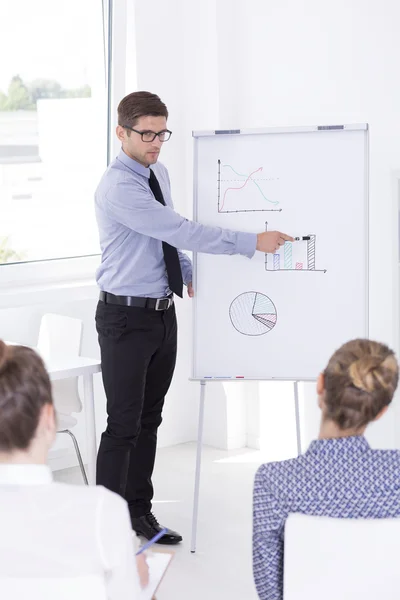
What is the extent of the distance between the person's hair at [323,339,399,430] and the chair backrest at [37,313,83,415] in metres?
→ 2.25

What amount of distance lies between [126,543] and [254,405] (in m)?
3.33

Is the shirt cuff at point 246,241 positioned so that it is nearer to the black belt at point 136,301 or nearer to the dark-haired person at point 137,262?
the dark-haired person at point 137,262

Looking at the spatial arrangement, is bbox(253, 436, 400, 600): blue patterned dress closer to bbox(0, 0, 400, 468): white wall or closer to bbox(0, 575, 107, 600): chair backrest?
bbox(0, 575, 107, 600): chair backrest

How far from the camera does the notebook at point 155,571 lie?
171cm

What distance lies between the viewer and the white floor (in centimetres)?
317

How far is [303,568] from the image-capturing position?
1.69 m

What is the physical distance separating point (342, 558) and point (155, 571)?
1.30 ft

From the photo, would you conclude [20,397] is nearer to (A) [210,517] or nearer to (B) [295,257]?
(B) [295,257]

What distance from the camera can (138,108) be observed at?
3219mm

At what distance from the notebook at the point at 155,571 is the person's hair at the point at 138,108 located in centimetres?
183

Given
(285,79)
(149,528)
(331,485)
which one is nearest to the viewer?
(331,485)

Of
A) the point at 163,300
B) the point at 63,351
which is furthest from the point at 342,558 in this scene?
the point at 63,351

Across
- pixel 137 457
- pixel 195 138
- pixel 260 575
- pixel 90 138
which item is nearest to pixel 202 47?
pixel 90 138

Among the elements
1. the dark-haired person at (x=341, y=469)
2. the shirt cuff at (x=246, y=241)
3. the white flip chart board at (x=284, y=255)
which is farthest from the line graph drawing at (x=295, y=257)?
the dark-haired person at (x=341, y=469)
